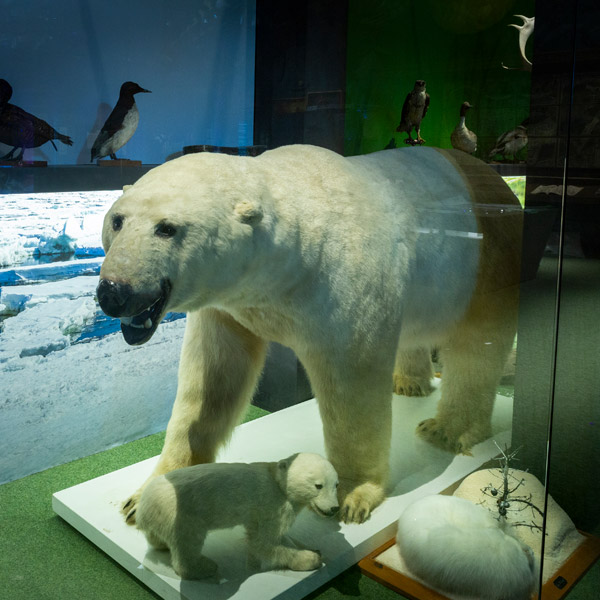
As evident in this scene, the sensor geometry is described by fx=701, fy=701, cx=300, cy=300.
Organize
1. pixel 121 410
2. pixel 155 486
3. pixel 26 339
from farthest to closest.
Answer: pixel 121 410 → pixel 26 339 → pixel 155 486

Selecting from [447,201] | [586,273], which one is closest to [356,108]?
[447,201]

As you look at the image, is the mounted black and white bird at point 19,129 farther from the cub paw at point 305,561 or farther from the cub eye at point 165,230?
the cub paw at point 305,561

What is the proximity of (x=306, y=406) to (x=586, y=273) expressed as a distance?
0.94 metres

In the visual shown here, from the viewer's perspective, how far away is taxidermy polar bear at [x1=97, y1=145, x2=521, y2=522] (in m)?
1.62

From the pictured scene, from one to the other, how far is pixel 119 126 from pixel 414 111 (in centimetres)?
76

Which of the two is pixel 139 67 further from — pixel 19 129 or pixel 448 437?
pixel 448 437

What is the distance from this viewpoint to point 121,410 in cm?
253

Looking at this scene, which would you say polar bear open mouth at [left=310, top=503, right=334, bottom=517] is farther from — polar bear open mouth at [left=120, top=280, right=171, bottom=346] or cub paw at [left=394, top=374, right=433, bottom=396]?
polar bear open mouth at [left=120, top=280, right=171, bottom=346]

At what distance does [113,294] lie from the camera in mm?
1438

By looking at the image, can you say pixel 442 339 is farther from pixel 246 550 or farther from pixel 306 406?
pixel 246 550

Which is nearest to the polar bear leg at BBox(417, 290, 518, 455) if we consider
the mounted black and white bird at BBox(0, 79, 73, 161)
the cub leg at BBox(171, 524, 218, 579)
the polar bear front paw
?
the polar bear front paw

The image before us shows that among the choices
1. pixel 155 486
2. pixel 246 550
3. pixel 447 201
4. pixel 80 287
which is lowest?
→ pixel 246 550

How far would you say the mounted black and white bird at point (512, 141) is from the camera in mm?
1702

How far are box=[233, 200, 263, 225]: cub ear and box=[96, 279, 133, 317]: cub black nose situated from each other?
34cm
